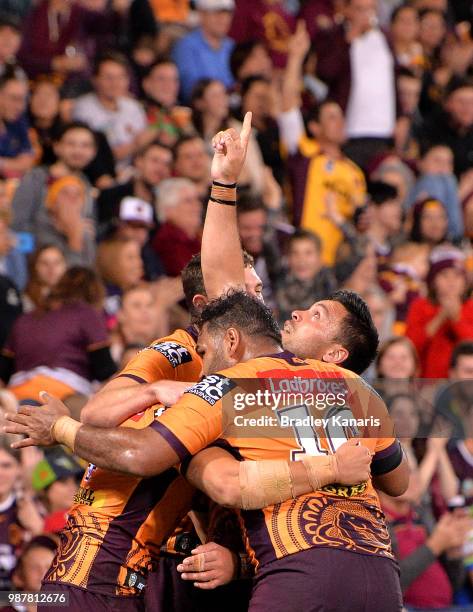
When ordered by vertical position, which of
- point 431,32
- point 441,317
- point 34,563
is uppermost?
point 431,32

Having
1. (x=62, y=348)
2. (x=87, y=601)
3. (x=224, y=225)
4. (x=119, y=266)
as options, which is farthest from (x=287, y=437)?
(x=119, y=266)

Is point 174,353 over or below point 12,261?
over

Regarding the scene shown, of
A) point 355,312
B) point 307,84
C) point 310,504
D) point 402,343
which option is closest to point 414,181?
point 307,84

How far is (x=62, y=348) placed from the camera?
870 cm

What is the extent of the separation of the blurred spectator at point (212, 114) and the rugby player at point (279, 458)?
677cm

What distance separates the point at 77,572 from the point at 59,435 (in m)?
0.63

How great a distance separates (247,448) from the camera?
504cm

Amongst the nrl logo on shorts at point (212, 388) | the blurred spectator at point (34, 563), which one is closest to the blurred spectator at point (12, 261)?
the blurred spectator at point (34, 563)

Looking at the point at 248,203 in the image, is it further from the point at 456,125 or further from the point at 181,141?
the point at 456,125

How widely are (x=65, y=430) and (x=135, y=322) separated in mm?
4405

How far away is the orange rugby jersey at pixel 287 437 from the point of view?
195 inches

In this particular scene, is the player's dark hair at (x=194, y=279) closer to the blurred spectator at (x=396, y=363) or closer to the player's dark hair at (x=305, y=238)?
the blurred spectator at (x=396, y=363)

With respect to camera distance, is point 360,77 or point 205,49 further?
point 360,77

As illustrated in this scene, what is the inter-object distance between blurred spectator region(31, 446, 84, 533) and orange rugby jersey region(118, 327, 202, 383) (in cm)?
259
